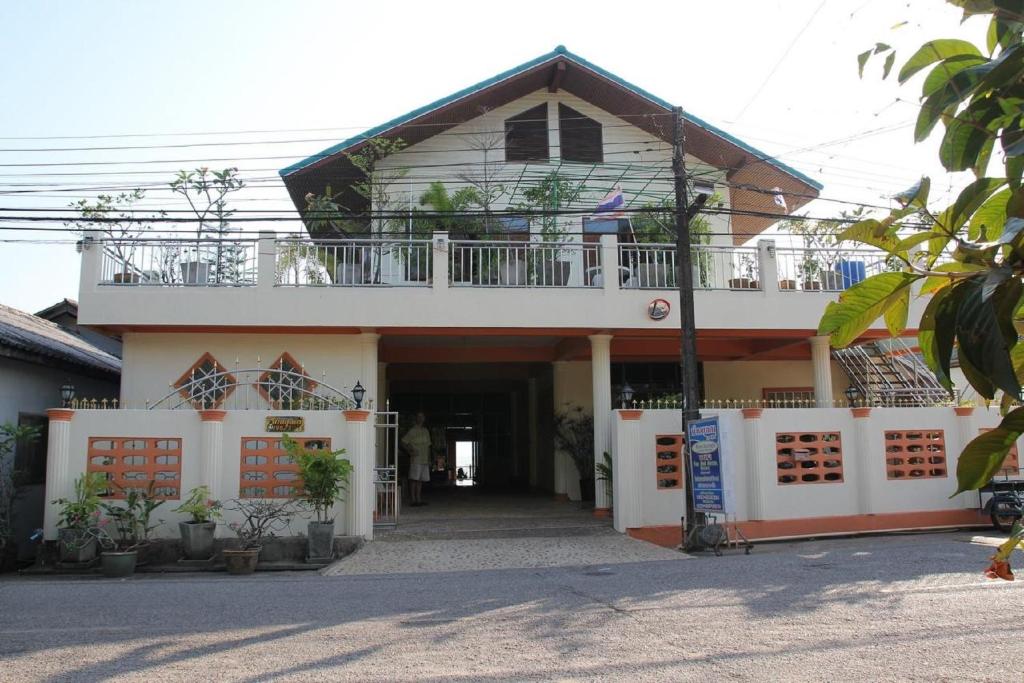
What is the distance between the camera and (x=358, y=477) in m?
11.4

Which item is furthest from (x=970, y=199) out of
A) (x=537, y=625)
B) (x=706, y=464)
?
(x=706, y=464)

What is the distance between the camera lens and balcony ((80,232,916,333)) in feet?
41.9

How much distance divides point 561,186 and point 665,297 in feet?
15.1

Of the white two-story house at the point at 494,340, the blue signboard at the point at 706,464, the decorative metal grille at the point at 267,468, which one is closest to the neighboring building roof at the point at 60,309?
the white two-story house at the point at 494,340

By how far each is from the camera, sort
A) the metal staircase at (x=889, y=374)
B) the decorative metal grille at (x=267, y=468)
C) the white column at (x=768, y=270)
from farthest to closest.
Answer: the metal staircase at (x=889, y=374) < the white column at (x=768, y=270) < the decorative metal grille at (x=267, y=468)

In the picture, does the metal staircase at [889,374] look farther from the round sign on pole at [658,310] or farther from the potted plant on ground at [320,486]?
the potted plant on ground at [320,486]

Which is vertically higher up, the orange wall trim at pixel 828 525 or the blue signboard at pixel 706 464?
Answer: the blue signboard at pixel 706 464

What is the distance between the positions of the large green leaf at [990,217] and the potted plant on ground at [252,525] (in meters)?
9.95

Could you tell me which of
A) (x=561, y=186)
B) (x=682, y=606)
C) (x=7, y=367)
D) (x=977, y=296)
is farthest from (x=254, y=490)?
(x=977, y=296)

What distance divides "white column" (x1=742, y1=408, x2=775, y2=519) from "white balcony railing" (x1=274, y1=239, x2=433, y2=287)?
17.5ft

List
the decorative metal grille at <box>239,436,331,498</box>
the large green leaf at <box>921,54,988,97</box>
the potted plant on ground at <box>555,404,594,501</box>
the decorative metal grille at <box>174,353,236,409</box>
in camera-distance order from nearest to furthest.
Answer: the large green leaf at <box>921,54,988,97</box>, the decorative metal grille at <box>239,436,331,498</box>, the decorative metal grille at <box>174,353,236,409</box>, the potted plant on ground at <box>555,404,594,501</box>

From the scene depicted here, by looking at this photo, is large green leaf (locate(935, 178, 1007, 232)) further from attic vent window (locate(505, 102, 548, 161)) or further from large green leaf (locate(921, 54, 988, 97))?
attic vent window (locate(505, 102, 548, 161))

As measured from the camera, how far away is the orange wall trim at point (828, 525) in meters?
12.1

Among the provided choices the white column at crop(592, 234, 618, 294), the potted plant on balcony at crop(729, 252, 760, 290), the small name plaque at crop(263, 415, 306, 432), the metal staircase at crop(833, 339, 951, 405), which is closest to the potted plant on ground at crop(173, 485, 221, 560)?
the small name plaque at crop(263, 415, 306, 432)
